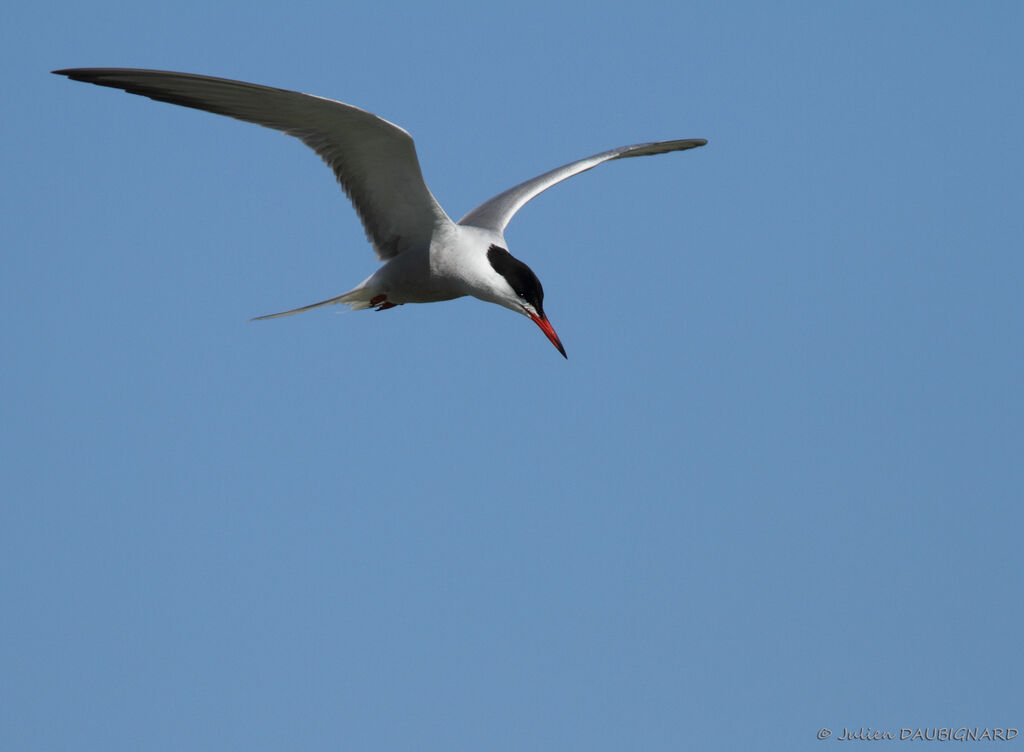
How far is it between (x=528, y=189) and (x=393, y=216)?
1.30 metres

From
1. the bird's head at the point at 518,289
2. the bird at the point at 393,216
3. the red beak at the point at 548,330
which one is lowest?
the red beak at the point at 548,330

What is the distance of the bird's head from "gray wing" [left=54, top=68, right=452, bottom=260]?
0.47 m

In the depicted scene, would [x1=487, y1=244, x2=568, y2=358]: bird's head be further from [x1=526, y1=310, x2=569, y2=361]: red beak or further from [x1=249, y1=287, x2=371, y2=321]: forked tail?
[x1=249, y1=287, x2=371, y2=321]: forked tail

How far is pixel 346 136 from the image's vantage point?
18.7 feet

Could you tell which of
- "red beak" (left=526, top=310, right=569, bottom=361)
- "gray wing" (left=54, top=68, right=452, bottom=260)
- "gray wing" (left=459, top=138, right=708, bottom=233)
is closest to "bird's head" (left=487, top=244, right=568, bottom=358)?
"red beak" (left=526, top=310, right=569, bottom=361)

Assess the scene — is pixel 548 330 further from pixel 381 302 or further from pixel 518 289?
pixel 381 302

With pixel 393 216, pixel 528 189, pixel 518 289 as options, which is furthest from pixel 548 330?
pixel 528 189

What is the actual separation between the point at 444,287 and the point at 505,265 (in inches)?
19.2

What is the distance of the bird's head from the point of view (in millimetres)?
5809

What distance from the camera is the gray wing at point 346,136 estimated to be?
482cm

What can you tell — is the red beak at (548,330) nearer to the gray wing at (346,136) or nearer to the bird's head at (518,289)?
the bird's head at (518,289)

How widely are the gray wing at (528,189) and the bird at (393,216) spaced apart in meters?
0.03

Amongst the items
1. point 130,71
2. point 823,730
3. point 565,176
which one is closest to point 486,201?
point 565,176

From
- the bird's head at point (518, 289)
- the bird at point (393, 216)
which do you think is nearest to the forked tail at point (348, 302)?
the bird at point (393, 216)
